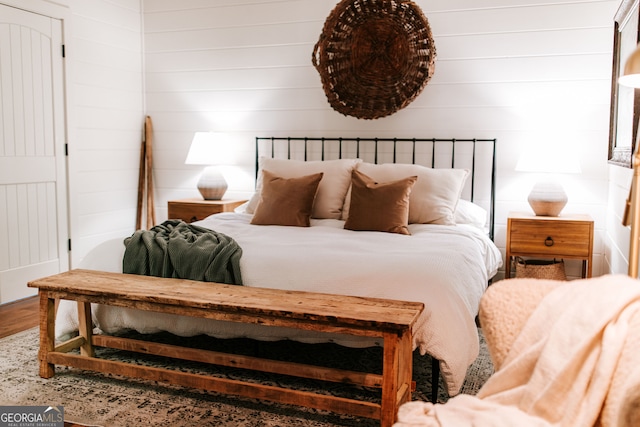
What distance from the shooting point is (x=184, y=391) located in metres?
2.77

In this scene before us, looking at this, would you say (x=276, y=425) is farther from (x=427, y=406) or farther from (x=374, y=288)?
(x=427, y=406)

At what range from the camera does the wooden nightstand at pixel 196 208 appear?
15.5 feet

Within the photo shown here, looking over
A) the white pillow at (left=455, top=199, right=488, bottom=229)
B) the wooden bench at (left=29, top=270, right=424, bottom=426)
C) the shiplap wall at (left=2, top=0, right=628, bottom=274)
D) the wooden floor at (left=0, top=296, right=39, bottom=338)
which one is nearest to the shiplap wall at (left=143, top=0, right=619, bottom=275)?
the shiplap wall at (left=2, top=0, right=628, bottom=274)

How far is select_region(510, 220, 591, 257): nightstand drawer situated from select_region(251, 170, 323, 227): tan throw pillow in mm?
1335

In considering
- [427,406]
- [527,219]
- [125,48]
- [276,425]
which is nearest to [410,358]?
[276,425]

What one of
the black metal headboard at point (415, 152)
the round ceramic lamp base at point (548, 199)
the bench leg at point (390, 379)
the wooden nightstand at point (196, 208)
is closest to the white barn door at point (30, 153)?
the wooden nightstand at point (196, 208)

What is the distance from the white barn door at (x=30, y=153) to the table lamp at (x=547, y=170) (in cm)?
336

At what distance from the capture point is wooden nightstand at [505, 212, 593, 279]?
382cm

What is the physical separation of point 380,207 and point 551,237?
1.16 metres

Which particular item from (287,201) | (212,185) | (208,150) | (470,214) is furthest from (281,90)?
(470,214)

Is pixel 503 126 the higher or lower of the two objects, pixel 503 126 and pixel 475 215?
the higher

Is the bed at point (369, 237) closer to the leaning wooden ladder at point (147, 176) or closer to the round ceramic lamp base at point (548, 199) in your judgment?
the round ceramic lamp base at point (548, 199)

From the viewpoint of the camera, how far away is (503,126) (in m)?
4.36

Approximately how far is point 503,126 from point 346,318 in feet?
8.74
